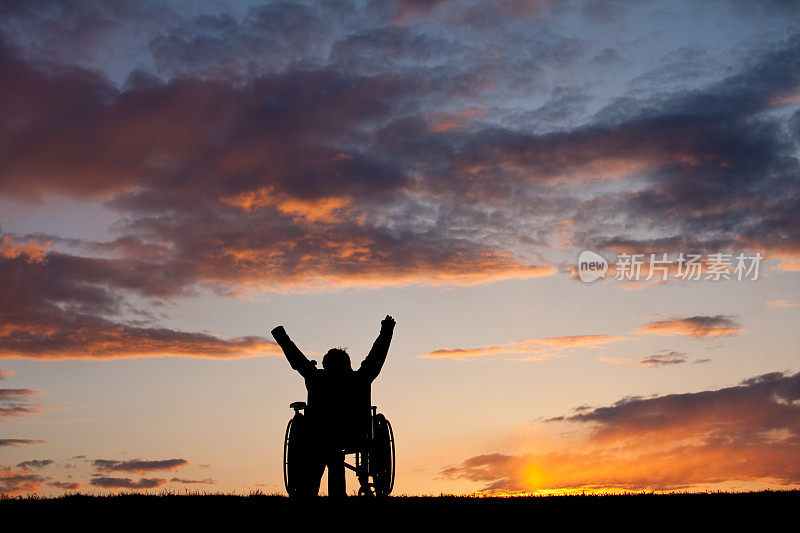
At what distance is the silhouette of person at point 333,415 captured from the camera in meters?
18.5

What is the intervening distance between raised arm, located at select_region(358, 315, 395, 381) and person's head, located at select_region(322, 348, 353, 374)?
510mm

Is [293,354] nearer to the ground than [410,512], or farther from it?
farther from it

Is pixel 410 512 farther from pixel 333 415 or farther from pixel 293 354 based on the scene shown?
pixel 293 354

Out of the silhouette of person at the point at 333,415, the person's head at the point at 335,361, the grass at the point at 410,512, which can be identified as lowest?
the grass at the point at 410,512

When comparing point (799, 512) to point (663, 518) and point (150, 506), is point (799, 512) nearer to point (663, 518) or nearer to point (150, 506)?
point (663, 518)

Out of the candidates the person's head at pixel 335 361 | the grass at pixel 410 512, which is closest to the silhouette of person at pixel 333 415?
the person's head at pixel 335 361

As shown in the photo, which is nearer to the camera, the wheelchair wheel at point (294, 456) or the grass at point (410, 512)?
the grass at point (410, 512)

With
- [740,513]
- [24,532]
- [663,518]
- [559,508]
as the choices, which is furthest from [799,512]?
[24,532]

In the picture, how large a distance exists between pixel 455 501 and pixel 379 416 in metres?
2.38

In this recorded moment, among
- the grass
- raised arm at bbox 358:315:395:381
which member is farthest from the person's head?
the grass

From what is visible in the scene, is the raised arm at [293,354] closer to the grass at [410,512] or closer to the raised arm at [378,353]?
the raised arm at [378,353]

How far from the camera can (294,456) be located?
18.3 meters

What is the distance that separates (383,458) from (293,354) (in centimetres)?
280

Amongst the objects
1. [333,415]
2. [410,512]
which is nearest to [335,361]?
[333,415]
